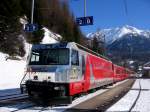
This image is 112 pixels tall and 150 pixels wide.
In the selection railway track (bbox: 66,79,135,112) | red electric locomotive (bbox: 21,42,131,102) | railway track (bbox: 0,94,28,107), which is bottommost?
railway track (bbox: 66,79,135,112)

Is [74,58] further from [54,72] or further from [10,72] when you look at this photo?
[10,72]

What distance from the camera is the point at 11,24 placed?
145 feet

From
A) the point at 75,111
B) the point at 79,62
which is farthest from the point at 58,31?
the point at 75,111

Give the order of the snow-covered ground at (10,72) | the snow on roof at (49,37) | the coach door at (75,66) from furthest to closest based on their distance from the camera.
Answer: the snow on roof at (49,37) → the snow-covered ground at (10,72) → the coach door at (75,66)

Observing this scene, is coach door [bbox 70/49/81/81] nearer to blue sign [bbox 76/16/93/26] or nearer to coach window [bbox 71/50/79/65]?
coach window [bbox 71/50/79/65]

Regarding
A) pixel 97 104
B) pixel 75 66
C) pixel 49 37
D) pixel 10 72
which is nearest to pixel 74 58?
pixel 75 66

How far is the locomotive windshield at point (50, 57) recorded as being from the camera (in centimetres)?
1842

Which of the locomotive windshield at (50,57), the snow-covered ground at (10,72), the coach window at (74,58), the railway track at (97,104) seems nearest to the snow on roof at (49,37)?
the snow-covered ground at (10,72)

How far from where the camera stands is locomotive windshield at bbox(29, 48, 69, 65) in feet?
60.4

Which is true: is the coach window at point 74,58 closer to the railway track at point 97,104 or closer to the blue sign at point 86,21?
the railway track at point 97,104

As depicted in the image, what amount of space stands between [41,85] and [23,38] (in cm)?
3178

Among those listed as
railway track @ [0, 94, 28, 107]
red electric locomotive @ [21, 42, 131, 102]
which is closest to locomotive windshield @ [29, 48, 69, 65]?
red electric locomotive @ [21, 42, 131, 102]

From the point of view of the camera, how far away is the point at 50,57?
→ 61.2 feet

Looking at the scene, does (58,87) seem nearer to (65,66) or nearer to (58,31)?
(65,66)
